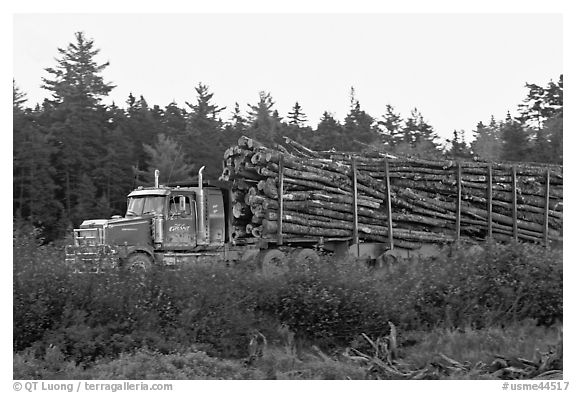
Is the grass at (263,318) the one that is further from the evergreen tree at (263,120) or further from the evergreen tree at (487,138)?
the evergreen tree at (487,138)

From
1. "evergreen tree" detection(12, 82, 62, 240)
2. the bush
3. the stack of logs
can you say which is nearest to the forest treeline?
"evergreen tree" detection(12, 82, 62, 240)

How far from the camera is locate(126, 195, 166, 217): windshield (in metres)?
17.6

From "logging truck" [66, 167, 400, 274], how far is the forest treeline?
550 inches

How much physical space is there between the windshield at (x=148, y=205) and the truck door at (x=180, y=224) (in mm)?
229

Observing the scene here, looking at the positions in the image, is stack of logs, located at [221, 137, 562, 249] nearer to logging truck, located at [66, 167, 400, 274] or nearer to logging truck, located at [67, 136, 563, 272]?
logging truck, located at [67, 136, 563, 272]

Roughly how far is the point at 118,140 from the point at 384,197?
2129 centimetres

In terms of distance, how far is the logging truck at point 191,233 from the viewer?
664 inches

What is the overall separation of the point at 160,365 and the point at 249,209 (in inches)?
363

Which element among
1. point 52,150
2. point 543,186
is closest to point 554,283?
point 543,186

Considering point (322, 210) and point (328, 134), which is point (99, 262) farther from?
point (328, 134)

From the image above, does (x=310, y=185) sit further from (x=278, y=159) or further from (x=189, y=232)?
(x=189, y=232)

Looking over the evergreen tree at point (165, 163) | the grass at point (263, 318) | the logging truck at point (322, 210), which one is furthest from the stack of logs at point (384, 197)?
the evergreen tree at point (165, 163)

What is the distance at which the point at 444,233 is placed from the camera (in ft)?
60.8

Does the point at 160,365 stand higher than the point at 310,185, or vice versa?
the point at 310,185
